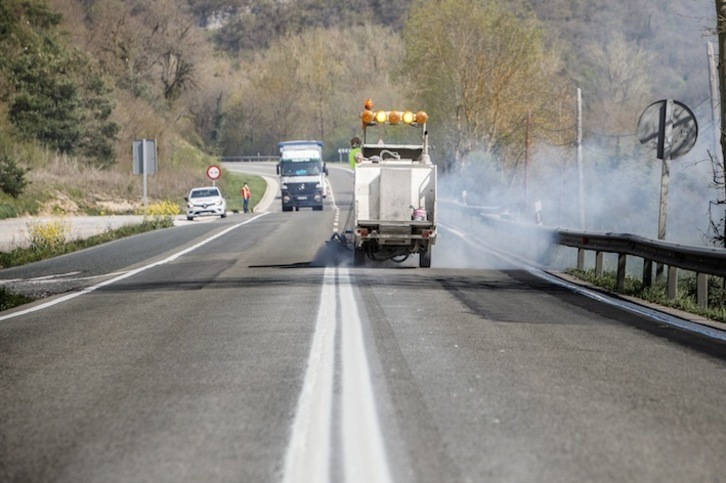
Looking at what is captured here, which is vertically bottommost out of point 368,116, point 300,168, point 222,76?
point 300,168

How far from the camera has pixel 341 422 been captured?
18.7ft

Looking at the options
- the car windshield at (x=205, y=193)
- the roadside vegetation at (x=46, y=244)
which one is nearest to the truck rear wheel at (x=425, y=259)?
the roadside vegetation at (x=46, y=244)

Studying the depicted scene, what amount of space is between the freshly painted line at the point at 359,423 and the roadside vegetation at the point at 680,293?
18.5 ft

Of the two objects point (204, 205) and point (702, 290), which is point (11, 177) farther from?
point (702, 290)

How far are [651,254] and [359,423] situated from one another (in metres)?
10.4

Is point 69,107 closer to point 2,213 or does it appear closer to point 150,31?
point 2,213

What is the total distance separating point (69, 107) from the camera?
6016 centimetres

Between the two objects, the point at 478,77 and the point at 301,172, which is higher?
the point at 478,77

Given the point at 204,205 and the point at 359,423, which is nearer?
the point at 359,423

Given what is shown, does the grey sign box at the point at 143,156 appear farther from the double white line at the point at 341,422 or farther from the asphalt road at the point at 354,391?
the double white line at the point at 341,422

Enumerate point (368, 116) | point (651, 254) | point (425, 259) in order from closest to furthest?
point (651, 254), point (368, 116), point (425, 259)

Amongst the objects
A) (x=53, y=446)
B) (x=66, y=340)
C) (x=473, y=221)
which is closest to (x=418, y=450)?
(x=53, y=446)

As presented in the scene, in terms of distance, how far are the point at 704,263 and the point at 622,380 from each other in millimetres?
6343

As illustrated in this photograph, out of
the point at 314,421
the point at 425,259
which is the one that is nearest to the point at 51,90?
the point at 425,259
